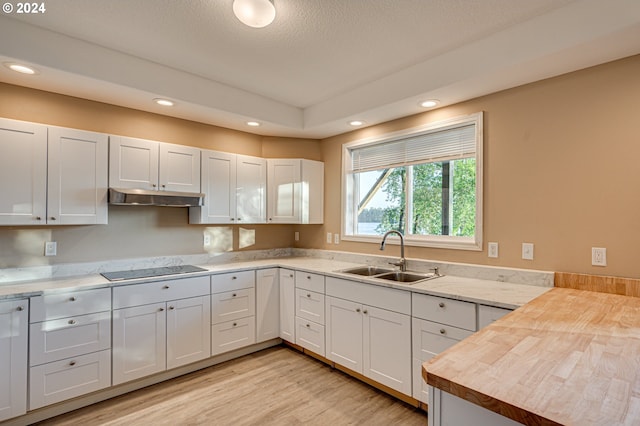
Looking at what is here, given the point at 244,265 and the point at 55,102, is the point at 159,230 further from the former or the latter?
the point at 55,102

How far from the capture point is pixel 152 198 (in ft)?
9.11

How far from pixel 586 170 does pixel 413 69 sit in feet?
4.67

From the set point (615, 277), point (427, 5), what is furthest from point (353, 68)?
point (615, 277)

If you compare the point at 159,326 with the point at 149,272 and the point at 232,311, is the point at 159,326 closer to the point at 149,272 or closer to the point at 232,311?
the point at 149,272

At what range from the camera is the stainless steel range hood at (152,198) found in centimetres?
264

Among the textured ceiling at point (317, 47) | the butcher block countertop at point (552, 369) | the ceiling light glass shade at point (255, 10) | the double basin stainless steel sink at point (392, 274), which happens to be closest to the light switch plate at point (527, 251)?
the double basin stainless steel sink at point (392, 274)

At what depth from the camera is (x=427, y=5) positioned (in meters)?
1.91

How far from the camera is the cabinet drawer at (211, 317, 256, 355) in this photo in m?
3.00

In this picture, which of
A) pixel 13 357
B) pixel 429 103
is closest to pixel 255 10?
pixel 429 103

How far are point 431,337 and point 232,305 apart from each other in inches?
72.1

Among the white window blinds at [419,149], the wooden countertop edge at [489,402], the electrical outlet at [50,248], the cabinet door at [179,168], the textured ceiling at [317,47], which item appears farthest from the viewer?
the cabinet door at [179,168]

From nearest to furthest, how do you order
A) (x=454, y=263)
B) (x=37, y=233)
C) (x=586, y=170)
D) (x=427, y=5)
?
(x=427, y=5) → (x=586, y=170) → (x=37, y=233) → (x=454, y=263)

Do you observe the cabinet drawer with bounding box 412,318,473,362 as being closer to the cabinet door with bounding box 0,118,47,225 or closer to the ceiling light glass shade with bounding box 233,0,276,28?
the ceiling light glass shade with bounding box 233,0,276,28

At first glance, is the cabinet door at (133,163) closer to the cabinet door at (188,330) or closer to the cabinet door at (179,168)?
the cabinet door at (179,168)
